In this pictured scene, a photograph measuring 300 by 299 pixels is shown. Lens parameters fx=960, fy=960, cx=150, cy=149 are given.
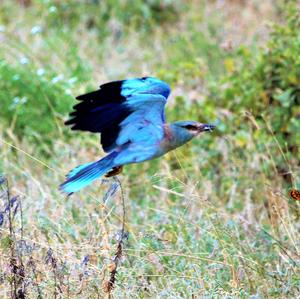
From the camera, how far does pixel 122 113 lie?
381cm

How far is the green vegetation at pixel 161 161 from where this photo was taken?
3.82m

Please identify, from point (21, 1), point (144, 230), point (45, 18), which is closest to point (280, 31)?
point (144, 230)

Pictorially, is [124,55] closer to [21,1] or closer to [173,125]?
[21,1]

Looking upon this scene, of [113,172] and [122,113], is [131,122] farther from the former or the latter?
[113,172]

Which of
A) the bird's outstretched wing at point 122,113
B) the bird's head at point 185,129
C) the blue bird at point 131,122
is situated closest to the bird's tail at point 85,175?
the blue bird at point 131,122

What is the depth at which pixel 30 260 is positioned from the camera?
12.0 feet

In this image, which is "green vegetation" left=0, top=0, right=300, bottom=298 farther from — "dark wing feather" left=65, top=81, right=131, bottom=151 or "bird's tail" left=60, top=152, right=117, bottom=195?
"dark wing feather" left=65, top=81, right=131, bottom=151

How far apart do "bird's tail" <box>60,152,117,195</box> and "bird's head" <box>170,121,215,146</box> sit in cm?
27

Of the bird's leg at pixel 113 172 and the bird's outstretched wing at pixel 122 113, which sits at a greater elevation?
the bird's outstretched wing at pixel 122 113

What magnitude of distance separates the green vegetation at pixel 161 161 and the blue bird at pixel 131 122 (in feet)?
0.58

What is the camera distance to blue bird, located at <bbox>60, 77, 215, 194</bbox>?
370 cm

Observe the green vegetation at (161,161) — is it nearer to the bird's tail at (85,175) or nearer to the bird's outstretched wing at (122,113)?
the bird's tail at (85,175)

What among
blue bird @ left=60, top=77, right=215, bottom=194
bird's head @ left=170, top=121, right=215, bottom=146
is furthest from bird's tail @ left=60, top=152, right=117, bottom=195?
bird's head @ left=170, top=121, right=215, bottom=146

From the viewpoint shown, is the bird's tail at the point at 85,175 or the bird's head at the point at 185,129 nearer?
the bird's tail at the point at 85,175
